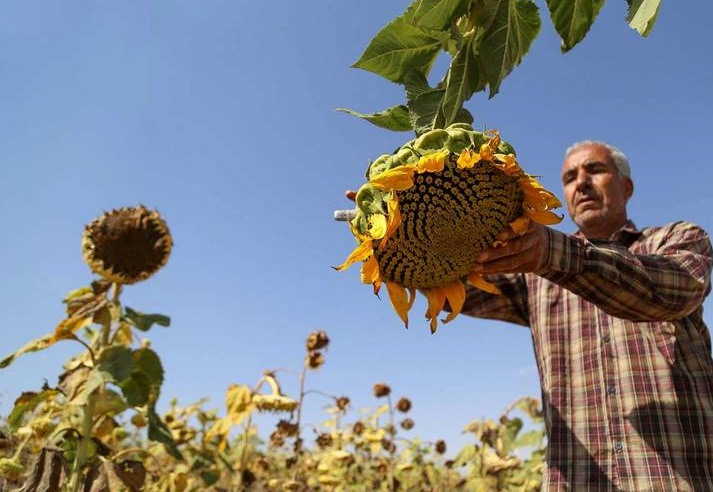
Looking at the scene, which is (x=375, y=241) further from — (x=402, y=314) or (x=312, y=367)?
(x=312, y=367)

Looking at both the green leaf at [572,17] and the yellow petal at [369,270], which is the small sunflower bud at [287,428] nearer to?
the yellow petal at [369,270]

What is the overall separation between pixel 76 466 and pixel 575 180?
2.41m

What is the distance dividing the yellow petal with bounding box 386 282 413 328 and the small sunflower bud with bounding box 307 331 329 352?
2.78 metres

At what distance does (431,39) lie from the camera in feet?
3.92

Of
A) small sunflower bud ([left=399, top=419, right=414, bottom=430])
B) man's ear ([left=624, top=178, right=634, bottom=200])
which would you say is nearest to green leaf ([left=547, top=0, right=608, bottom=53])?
man's ear ([left=624, top=178, right=634, bottom=200])

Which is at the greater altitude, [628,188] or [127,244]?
[628,188]

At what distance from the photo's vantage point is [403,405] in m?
5.29

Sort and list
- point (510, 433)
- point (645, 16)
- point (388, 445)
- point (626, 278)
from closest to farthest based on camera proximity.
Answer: point (645, 16)
point (626, 278)
point (510, 433)
point (388, 445)

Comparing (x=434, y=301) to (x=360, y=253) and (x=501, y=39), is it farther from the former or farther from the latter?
(x=501, y=39)

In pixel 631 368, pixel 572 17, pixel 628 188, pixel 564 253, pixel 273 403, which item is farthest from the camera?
pixel 273 403

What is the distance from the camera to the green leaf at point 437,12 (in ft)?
3.52

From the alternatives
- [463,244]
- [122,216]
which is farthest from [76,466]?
[463,244]

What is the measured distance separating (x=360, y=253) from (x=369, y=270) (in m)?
0.04

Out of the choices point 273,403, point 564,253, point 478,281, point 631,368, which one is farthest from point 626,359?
point 273,403
